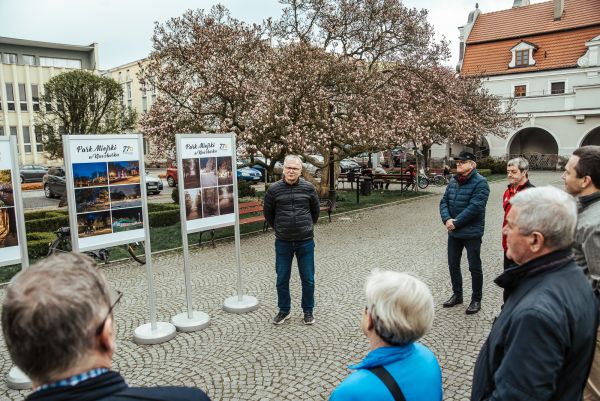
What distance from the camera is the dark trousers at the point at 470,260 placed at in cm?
608

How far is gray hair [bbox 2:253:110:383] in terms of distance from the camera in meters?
1.35

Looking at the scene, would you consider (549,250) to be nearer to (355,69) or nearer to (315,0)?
(355,69)

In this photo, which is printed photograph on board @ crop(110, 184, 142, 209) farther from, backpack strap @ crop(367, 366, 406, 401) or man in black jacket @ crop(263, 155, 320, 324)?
backpack strap @ crop(367, 366, 406, 401)

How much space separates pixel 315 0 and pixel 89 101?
18264mm

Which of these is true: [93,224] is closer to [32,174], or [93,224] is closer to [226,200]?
[226,200]

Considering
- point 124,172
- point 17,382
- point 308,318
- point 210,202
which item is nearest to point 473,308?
point 308,318

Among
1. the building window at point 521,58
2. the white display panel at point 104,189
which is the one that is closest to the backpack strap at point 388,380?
the white display panel at point 104,189

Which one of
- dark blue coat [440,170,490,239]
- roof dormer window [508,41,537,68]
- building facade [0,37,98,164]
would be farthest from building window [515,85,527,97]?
building facade [0,37,98,164]

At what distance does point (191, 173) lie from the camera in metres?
6.38

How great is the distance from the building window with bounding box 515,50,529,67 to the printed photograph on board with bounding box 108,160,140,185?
40.2 metres

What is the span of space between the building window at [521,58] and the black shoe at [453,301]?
125 ft

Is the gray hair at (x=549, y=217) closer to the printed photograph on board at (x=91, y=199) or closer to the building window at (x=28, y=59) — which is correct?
the printed photograph on board at (x=91, y=199)

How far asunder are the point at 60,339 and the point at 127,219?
4676 mm

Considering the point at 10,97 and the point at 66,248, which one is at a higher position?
the point at 10,97
